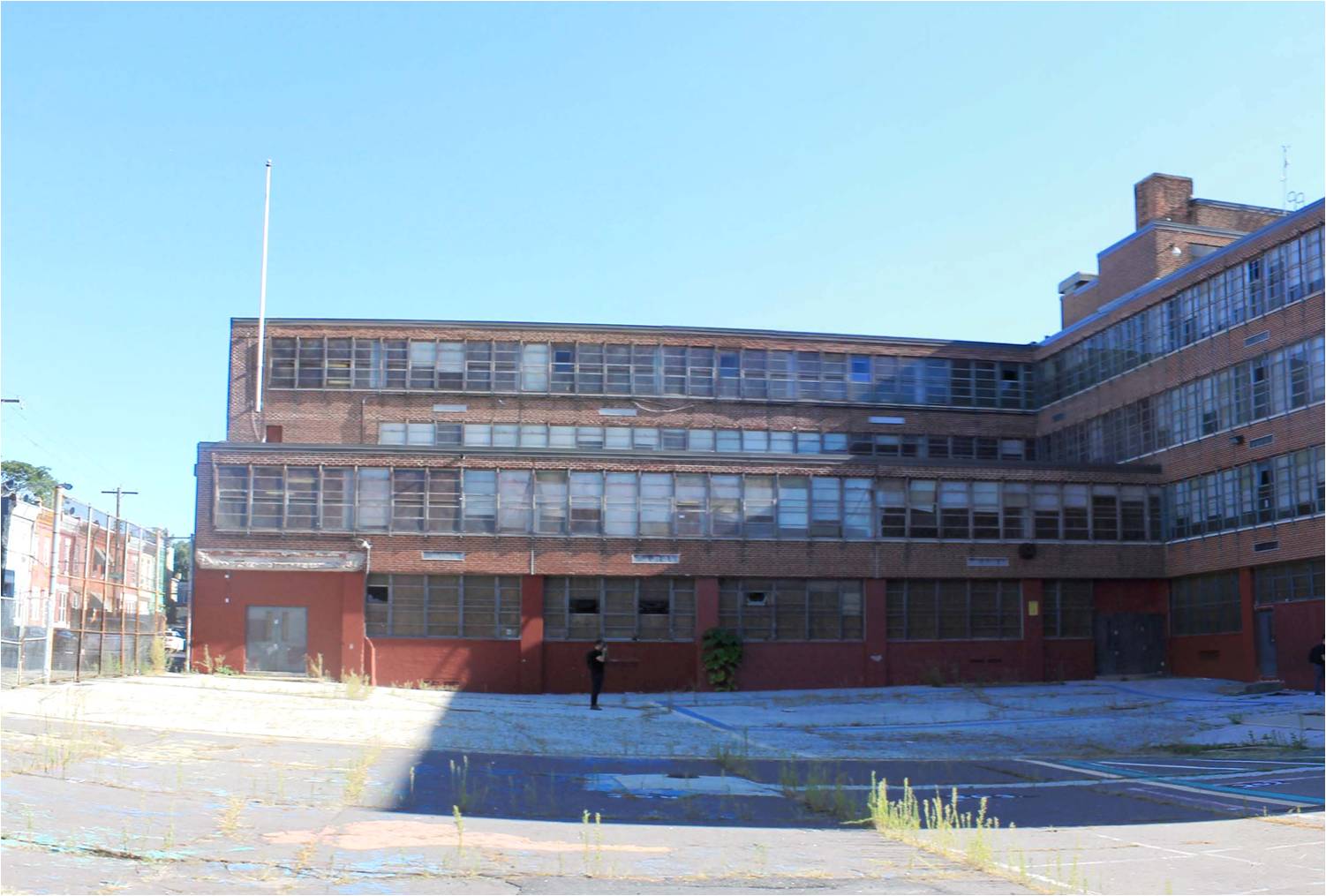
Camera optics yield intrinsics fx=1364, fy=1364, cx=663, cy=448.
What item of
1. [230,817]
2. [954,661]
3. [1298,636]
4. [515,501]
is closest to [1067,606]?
[954,661]

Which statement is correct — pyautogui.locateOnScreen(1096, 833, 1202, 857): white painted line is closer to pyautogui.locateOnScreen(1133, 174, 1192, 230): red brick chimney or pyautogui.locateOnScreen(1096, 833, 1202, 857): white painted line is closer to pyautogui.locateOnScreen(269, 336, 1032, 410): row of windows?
pyautogui.locateOnScreen(269, 336, 1032, 410): row of windows

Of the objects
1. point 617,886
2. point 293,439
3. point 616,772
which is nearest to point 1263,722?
point 616,772

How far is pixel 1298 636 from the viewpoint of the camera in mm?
40469

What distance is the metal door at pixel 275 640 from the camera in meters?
41.6

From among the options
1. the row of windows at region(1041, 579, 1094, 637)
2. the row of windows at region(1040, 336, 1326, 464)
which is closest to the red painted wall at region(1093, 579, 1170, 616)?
the row of windows at region(1041, 579, 1094, 637)

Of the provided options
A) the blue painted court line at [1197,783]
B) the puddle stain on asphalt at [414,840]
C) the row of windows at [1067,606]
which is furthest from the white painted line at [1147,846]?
the row of windows at [1067,606]

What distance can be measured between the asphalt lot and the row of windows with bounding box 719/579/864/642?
1008 centimetres

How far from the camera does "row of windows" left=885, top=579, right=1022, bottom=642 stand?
45312mm

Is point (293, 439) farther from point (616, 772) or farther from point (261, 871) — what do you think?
point (261, 871)

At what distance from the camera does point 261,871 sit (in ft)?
37.7

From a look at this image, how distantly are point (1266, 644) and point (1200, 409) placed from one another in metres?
8.09

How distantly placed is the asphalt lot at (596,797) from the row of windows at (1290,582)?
24.7ft

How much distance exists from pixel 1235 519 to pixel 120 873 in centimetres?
3990

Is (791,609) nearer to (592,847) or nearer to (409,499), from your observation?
(409,499)
